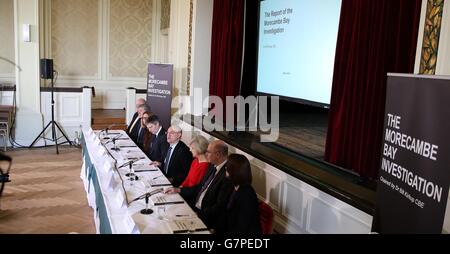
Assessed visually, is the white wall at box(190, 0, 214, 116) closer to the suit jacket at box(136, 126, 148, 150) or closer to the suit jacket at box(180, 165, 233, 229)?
the suit jacket at box(136, 126, 148, 150)

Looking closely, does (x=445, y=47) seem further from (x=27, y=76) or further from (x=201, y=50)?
(x=27, y=76)

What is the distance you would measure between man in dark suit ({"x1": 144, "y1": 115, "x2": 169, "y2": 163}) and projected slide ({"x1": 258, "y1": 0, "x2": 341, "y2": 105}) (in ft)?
4.89

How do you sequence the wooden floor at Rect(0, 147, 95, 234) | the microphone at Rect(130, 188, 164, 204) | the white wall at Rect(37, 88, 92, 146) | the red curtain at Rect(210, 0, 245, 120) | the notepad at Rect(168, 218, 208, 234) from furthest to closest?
the white wall at Rect(37, 88, 92, 146) → the red curtain at Rect(210, 0, 245, 120) → the wooden floor at Rect(0, 147, 95, 234) → the microphone at Rect(130, 188, 164, 204) → the notepad at Rect(168, 218, 208, 234)

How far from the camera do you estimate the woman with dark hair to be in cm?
298

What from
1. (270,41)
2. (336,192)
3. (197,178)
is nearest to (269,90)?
(270,41)

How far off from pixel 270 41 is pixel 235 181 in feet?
8.66

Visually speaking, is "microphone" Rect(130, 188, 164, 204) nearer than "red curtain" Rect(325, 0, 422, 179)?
No

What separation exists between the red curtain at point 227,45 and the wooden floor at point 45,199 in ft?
8.68

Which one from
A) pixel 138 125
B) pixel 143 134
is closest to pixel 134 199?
pixel 143 134

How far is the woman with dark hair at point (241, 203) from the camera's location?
2982 mm

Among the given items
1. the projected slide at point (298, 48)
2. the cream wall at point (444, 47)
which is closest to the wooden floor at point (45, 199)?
the projected slide at point (298, 48)

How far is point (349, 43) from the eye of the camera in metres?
3.61

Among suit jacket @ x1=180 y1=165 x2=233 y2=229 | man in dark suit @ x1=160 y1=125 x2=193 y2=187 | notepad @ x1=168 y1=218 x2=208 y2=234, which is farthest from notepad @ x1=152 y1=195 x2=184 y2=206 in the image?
man in dark suit @ x1=160 y1=125 x2=193 y2=187

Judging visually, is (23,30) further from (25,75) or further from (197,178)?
(197,178)
